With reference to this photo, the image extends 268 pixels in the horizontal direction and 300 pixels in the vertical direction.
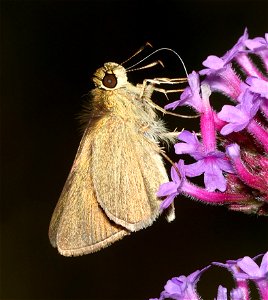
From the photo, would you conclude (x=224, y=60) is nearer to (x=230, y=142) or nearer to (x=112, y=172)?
(x=230, y=142)

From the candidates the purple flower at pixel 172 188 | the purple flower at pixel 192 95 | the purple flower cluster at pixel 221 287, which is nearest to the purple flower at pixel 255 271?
the purple flower cluster at pixel 221 287

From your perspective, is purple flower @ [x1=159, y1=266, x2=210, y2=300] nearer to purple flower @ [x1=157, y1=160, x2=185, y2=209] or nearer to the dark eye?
purple flower @ [x1=157, y1=160, x2=185, y2=209]

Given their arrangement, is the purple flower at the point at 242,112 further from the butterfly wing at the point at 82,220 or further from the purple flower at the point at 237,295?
the butterfly wing at the point at 82,220

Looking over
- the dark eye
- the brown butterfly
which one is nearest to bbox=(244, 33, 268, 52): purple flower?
the brown butterfly

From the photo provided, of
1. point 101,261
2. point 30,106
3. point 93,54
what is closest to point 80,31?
point 93,54

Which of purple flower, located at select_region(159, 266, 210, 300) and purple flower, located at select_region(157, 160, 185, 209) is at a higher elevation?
purple flower, located at select_region(157, 160, 185, 209)

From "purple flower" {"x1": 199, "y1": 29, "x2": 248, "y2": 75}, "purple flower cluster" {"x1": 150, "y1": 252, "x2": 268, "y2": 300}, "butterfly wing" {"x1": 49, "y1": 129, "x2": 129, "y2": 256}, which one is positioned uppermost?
"purple flower" {"x1": 199, "y1": 29, "x2": 248, "y2": 75}

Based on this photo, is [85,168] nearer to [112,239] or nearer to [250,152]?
[112,239]

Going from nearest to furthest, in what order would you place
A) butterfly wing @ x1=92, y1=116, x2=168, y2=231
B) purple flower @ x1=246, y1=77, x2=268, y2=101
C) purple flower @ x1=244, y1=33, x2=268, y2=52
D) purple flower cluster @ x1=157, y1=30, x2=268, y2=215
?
1. purple flower @ x1=246, y1=77, x2=268, y2=101
2. purple flower cluster @ x1=157, y1=30, x2=268, y2=215
3. purple flower @ x1=244, y1=33, x2=268, y2=52
4. butterfly wing @ x1=92, y1=116, x2=168, y2=231
